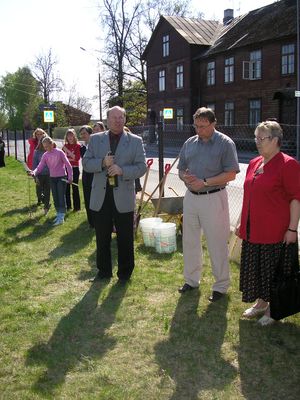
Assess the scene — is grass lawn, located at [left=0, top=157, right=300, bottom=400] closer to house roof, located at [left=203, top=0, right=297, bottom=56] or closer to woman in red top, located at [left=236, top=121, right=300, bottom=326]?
woman in red top, located at [left=236, top=121, right=300, bottom=326]

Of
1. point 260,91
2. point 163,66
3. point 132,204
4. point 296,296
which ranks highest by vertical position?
point 163,66

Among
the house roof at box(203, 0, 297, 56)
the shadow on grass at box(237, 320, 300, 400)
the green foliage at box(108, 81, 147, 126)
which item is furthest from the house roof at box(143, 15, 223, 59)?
the shadow on grass at box(237, 320, 300, 400)

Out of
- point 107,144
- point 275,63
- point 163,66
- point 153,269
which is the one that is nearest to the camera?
point 107,144

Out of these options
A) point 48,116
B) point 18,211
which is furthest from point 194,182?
point 48,116

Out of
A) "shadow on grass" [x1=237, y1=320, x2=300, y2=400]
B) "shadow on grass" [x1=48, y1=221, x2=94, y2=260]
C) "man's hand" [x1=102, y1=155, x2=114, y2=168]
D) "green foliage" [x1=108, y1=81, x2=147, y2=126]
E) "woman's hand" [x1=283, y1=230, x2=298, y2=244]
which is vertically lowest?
"shadow on grass" [x1=237, y1=320, x2=300, y2=400]

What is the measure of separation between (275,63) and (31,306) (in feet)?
85.1

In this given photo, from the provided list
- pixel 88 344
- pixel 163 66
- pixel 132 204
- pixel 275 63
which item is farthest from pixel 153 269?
pixel 163 66

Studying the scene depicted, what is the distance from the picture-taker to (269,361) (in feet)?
11.5

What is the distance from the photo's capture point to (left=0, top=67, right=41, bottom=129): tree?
258 feet

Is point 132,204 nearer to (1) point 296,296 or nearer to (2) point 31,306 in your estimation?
(2) point 31,306

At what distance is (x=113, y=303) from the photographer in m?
4.68

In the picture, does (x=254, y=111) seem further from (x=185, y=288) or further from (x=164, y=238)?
(x=185, y=288)

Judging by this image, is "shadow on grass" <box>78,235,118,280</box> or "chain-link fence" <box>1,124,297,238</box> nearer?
"shadow on grass" <box>78,235,118,280</box>

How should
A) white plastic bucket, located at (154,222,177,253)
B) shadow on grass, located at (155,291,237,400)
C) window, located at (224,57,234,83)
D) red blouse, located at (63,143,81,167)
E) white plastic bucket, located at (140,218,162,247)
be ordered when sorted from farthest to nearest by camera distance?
window, located at (224,57,234,83) → red blouse, located at (63,143,81,167) → white plastic bucket, located at (140,218,162,247) → white plastic bucket, located at (154,222,177,253) → shadow on grass, located at (155,291,237,400)
